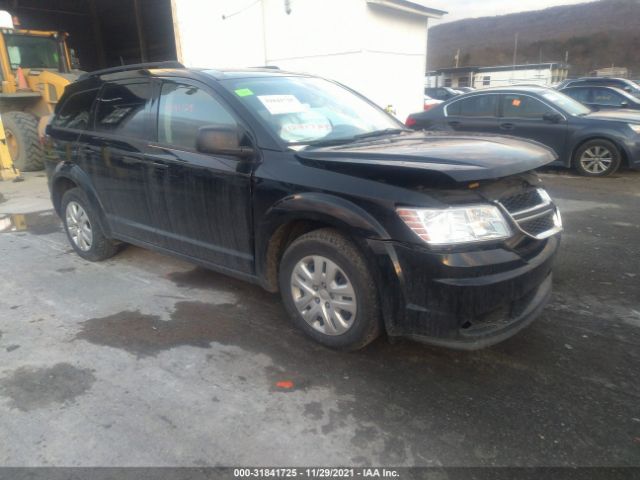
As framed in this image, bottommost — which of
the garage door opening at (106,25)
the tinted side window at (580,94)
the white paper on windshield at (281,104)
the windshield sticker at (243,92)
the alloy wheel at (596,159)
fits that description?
the alloy wheel at (596,159)

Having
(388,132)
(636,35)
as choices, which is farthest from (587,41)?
(388,132)

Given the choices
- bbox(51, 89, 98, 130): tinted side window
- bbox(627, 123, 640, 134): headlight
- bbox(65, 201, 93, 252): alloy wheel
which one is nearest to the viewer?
bbox(51, 89, 98, 130): tinted side window

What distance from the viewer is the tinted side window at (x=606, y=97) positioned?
11.7 metres

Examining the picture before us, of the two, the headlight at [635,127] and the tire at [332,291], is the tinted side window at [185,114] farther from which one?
the headlight at [635,127]

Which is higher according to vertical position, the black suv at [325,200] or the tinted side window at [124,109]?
the tinted side window at [124,109]

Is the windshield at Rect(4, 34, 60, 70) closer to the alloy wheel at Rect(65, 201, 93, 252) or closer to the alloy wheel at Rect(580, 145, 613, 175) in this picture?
the alloy wheel at Rect(65, 201, 93, 252)

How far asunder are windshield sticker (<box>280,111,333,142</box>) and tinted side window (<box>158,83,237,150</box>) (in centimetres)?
38

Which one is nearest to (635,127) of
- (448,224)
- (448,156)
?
(448,156)

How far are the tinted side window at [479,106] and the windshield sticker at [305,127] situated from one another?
6401 millimetres

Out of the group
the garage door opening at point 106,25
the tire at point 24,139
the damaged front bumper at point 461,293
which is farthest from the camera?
the garage door opening at point 106,25

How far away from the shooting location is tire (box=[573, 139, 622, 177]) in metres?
8.16

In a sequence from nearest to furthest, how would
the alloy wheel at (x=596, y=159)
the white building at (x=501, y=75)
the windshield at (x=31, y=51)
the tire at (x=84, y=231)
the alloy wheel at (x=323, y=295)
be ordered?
the alloy wheel at (x=323, y=295), the tire at (x=84, y=231), the alloy wheel at (x=596, y=159), the windshield at (x=31, y=51), the white building at (x=501, y=75)

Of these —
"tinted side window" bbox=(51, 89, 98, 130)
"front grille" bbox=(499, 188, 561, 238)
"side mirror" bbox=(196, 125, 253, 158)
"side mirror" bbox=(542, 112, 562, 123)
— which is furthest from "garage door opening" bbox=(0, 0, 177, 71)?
"front grille" bbox=(499, 188, 561, 238)

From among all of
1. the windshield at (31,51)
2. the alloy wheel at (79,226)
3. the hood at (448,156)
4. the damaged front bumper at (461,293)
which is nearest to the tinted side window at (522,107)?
the hood at (448,156)
